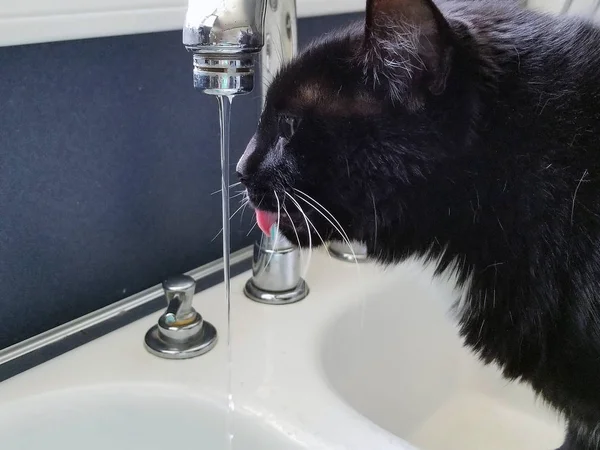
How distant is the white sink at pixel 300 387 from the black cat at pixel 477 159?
4.2 inches

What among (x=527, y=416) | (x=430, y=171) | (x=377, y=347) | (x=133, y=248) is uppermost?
(x=430, y=171)

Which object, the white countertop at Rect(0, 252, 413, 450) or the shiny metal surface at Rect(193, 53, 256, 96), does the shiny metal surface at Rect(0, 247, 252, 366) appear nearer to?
the white countertop at Rect(0, 252, 413, 450)

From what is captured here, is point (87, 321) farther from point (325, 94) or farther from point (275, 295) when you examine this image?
point (325, 94)

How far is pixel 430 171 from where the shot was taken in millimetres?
521

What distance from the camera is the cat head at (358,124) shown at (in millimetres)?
479

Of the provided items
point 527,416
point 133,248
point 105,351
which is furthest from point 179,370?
point 527,416

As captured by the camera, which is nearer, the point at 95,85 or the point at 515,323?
the point at 515,323

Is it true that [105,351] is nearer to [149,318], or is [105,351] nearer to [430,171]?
[149,318]

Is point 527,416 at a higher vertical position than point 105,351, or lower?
lower

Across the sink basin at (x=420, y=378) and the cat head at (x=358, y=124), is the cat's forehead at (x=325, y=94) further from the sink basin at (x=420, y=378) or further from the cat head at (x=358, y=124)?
the sink basin at (x=420, y=378)

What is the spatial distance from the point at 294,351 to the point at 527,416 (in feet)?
1.47

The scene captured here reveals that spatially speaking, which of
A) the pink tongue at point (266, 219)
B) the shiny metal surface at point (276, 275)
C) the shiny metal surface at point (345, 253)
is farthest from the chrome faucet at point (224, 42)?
the shiny metal surface at point (345, 253)

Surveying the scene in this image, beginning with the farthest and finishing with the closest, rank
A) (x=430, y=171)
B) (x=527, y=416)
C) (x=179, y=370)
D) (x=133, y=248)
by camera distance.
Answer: (x=527, y=416) < (x=133, y=248) < (x=179, y=370) < (x=430, y=171)

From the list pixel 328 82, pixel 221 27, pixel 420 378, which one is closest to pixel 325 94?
pixel 328 82
